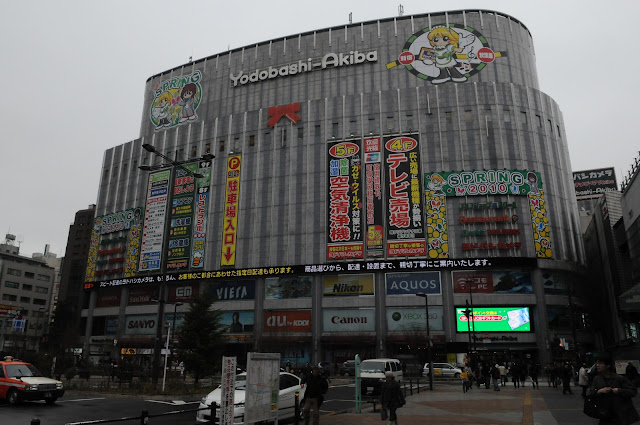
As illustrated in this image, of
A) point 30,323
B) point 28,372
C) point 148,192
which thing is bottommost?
point 28,372

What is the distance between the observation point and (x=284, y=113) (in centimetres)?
7488

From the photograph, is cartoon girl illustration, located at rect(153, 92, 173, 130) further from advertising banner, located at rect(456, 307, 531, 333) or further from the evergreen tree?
advertising banner, located at rect(456, 307, 531, 333)

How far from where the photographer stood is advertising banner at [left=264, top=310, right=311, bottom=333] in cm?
6444

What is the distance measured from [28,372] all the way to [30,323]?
106 metres

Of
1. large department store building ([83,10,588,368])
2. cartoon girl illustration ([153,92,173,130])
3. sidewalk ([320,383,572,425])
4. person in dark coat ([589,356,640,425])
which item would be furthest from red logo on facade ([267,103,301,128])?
person in dark coat ([589,356,640,425])

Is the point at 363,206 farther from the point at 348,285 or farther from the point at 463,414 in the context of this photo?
the point at 463,414

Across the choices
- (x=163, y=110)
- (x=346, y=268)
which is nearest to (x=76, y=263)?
(x=163, y=110)

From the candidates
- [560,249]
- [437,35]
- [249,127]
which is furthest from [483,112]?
[249,127]

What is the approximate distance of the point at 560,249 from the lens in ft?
203

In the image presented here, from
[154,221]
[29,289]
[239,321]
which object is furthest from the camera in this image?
[29,289]

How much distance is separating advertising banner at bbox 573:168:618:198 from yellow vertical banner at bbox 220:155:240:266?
8871 centimetres

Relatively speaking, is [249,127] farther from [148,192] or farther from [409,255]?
[409,255]

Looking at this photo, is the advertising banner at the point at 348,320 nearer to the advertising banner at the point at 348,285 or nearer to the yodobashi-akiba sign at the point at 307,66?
the advertising banner at the point at 348,285

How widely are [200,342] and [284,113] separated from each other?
1861 inches
